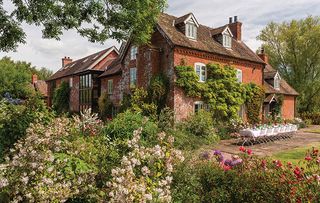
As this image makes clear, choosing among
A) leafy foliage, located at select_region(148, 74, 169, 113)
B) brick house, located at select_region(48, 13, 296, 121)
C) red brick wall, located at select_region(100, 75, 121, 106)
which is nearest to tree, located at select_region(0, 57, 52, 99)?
red brick wall, located at select_region(100, 75, 121, 106)

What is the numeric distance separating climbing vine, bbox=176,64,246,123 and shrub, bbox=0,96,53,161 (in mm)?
12543

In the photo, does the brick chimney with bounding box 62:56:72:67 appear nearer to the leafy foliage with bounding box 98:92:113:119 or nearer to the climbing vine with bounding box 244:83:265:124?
the leafy foliage with bounding box 98:92:113:119

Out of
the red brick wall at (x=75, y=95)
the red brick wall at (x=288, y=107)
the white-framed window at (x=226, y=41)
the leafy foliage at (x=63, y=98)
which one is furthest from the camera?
the leafy foliage at (x=63, y=98)

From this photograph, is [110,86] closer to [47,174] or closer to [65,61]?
[65,61]

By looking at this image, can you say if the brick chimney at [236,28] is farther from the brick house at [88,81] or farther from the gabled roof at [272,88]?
the brick house at [88,81]

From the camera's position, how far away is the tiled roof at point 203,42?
21.9m

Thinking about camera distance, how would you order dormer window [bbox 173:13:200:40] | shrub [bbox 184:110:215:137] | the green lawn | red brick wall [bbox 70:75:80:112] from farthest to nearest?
red brick wall [bbox 70:75:80:112] < dormer window [bbox 173:13:200:40] < shrub [bbox 184:110:215:137] < the green lawn

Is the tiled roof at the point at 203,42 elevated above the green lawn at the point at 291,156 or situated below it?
above

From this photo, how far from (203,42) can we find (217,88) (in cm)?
424

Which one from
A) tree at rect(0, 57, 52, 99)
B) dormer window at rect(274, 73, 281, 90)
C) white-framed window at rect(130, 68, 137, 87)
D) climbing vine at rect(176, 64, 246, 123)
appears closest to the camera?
climbing vine at rect(176, 64, 246, 123)

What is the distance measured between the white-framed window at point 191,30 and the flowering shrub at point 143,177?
18304mm

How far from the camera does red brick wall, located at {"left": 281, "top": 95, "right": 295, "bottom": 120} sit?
3341 centimetres

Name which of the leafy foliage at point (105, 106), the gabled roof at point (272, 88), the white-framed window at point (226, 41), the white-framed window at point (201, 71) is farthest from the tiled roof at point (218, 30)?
the leafy foliage at point (105, 106)

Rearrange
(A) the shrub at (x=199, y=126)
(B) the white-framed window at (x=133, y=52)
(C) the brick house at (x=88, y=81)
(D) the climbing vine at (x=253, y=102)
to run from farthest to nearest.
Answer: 1. (C) the brick house at (x=88, y=81)
2. (D) the climbing vine at (x=253, y=102)
3. (B) the white-framed window at (x=133, y=52)
4. (A) the shrub at (x=199, y=126)
